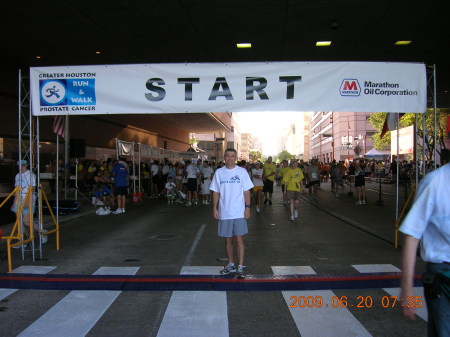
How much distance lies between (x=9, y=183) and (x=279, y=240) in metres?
9.80

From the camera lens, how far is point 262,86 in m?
7.45

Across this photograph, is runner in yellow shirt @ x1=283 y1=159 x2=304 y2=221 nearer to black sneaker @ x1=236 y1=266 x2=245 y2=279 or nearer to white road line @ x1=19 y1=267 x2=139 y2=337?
black sneaker @ x1=236 y1=266 x2=245 y2=279

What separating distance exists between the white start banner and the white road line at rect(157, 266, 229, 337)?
3525mm

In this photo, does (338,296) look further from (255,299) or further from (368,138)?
(368,138)

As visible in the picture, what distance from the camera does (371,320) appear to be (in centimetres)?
Result: 452

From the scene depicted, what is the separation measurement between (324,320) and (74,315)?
2911 mm

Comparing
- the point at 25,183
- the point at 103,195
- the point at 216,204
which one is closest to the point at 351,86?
the point at 216,204

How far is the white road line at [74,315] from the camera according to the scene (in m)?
4.25

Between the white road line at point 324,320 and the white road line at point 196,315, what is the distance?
2.76 ft

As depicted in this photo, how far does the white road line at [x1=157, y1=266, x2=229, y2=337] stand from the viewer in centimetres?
423

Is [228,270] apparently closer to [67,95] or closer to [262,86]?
[262,86]

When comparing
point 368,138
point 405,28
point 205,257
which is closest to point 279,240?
point 205,257
